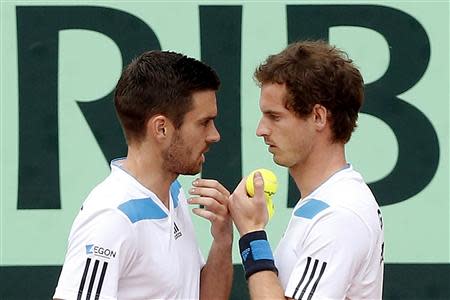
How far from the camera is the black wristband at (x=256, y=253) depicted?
328 centimetres

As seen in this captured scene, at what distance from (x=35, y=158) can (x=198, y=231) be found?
2.39 feet

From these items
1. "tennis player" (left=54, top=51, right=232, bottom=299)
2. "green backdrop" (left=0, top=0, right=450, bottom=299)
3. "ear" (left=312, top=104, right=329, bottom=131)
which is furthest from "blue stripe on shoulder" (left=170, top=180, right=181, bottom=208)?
"green backdrop" (left=0, top=0, right=450, bottom=299)

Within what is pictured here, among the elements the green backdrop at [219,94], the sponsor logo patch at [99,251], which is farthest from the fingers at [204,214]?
the green backdrop at [219,94]

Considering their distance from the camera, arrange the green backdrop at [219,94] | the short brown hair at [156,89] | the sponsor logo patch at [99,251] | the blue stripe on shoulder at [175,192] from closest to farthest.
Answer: the sponsor logo patch at [99,251]
the short brown hair at [156,89]
the blue stripe on shoulder at [175,192]
the green backdrop at [219,94]

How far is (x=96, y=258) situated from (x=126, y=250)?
Answer: 0.30 ft

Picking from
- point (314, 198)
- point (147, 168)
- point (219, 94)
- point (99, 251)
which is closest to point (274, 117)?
point (314, 198)

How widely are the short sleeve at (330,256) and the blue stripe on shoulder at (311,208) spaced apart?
4 cm

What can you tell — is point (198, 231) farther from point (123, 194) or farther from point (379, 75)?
point (123, 194)

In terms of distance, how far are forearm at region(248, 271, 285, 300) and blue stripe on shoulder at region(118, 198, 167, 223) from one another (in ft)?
0.98

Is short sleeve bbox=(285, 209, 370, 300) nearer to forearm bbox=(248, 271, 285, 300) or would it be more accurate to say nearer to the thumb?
forearm bbox=(248, 271, 285, 300)

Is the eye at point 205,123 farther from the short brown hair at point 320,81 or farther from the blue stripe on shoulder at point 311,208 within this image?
the blue stripe on shoulder at point 311,208

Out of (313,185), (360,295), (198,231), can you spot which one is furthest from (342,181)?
(198,231)

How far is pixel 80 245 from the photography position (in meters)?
3.15

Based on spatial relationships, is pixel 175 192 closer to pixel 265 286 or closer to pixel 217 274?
pixel 217 274
